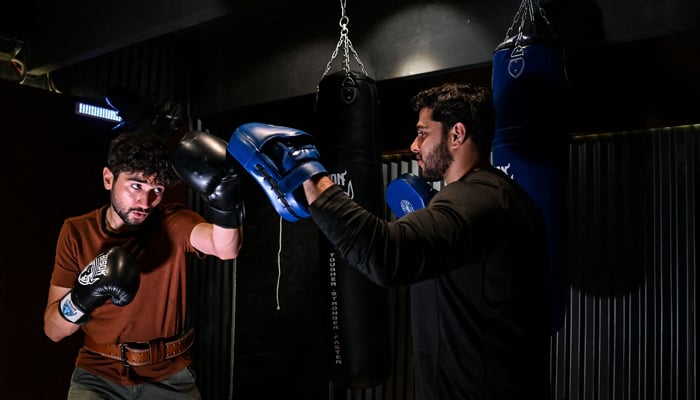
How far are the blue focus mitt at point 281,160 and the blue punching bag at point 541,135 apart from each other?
44.9 inches

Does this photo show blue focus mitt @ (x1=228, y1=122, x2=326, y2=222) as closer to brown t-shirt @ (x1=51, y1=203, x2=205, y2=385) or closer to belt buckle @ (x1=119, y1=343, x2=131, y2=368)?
brown t-shirt @ (x1=51, y1=203, x2=205, y2=385)

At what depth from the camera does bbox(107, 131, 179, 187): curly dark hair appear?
2.53 meters

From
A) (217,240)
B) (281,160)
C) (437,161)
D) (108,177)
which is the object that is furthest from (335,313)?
(281,160)

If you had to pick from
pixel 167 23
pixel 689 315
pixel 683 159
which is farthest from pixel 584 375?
pixel 167 23

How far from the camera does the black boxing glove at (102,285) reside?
89.4 inches

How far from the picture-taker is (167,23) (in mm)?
3461

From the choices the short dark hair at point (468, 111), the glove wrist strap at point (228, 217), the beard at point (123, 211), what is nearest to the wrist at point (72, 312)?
the beard at point (123, 211)

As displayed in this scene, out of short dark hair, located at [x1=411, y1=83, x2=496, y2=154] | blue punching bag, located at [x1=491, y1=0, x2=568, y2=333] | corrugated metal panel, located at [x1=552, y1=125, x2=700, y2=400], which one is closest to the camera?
short dark hair, located at [x1=411, y1=83, x2=496, y2=154]

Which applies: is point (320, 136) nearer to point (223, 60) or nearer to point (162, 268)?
point (162, 268)

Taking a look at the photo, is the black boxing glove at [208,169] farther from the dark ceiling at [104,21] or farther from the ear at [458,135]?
the dark ceiling at [104,21]

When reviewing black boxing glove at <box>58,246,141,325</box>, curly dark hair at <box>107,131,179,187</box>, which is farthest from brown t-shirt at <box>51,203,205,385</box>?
curly dark hair at <box>107,131,179,187</box>

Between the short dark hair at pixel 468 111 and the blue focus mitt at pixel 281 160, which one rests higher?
the short dark hair at pixel 468 111

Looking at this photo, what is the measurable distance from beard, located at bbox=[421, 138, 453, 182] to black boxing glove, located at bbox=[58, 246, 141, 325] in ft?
4.29

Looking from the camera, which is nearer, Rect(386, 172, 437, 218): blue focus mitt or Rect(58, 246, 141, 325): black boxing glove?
Rect(58, 246, 141, 325): black boxing glove
